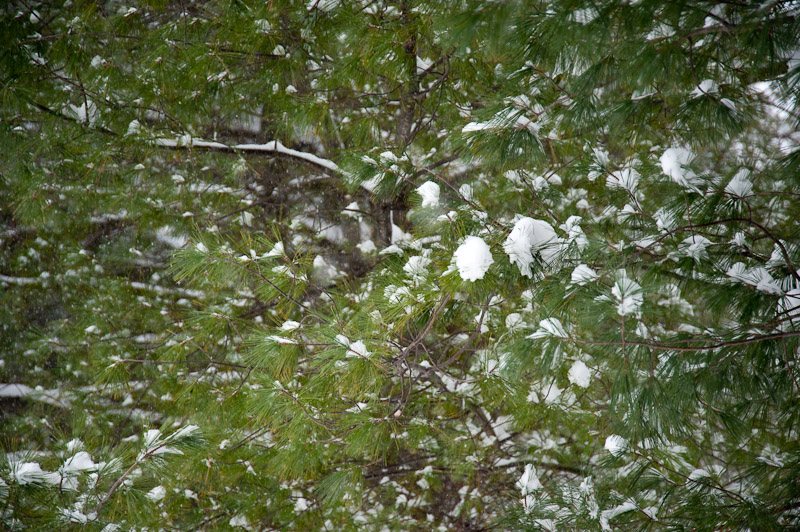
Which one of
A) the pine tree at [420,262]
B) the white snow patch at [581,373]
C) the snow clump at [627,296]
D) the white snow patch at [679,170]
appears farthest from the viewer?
the white snow patch at [581,373]

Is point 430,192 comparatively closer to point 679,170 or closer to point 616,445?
point 679,170

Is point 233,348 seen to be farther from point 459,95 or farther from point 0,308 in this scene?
point 0,308

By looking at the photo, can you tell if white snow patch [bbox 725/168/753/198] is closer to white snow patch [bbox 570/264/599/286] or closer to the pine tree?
the pine tree

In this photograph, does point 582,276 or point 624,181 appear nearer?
point 582,276

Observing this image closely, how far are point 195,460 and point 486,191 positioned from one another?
2.41 metres

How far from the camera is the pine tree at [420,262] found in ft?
4.58

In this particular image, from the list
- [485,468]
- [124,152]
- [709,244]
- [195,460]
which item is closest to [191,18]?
[124,152]

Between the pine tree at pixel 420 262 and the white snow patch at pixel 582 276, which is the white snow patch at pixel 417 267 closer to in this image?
the pine tree at pixel 420 262

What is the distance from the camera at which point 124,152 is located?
9.45 ft

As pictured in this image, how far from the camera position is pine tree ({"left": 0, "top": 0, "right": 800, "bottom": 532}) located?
4.58ft

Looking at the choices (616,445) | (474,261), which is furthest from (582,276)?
(616,445)

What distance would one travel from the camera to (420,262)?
1.83m

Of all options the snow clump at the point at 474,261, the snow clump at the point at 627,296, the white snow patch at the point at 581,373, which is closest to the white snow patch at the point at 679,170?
the snow clump at the point at 627,296

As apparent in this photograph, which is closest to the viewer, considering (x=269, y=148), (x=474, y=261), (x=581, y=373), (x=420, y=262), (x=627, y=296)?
(x=627, y=296)
